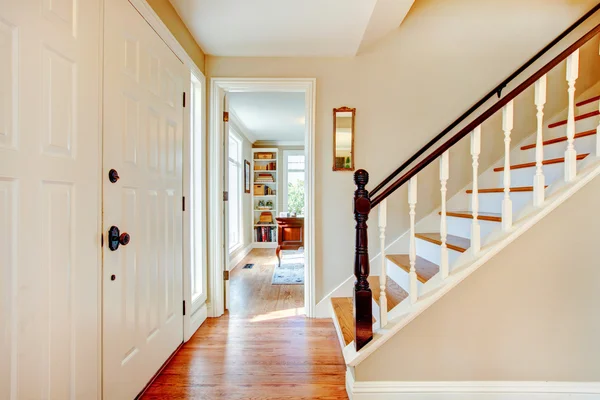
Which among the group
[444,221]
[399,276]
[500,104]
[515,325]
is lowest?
[515,325]

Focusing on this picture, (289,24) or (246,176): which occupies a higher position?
(289,24)

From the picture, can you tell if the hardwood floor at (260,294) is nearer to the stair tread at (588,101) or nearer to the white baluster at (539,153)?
the white baluster at (539,153)

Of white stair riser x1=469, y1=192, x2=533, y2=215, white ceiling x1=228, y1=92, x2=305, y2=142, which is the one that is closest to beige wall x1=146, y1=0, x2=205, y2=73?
white ceiling x1=228, y1=92, x2=305, y2=142

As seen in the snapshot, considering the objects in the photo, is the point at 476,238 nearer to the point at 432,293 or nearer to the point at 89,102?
the point at 432,293

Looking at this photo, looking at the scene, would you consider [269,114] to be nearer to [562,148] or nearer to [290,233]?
[290,233]

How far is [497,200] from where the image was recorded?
81.9 inches

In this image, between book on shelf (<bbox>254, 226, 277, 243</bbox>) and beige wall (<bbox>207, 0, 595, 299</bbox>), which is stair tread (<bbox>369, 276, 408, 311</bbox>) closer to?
beige wall (<bbox>207, 0, 595, 299</bbox>)

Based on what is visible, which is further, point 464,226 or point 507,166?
point 464,226

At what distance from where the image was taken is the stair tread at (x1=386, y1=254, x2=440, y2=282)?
1.74 meters

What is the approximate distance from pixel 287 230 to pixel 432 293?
320cm

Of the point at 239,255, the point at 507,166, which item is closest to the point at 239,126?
the point at 239,255

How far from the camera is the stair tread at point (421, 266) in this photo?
5.71 ft

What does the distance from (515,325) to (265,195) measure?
515 cm

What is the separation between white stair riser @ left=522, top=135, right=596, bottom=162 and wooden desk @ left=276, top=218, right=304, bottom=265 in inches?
115
